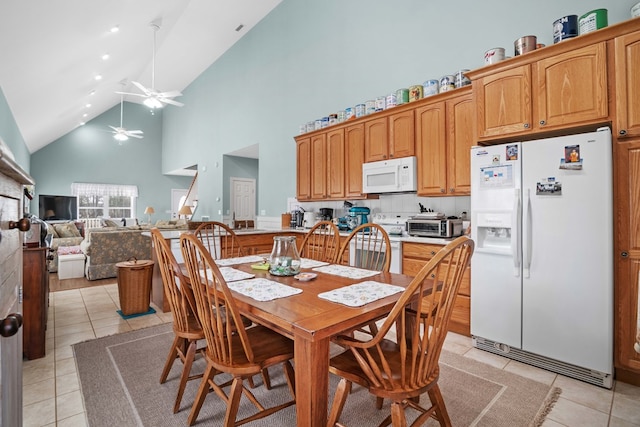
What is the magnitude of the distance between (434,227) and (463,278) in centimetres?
55

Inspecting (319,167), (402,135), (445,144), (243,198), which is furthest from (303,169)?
(243,198)

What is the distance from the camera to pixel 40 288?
8.18ft

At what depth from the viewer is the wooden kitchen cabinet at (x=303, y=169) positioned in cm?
480

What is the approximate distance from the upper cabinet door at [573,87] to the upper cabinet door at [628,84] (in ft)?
0.22

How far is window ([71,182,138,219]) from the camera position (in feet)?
32.5

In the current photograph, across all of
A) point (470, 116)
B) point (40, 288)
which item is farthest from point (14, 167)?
point (470, 116)

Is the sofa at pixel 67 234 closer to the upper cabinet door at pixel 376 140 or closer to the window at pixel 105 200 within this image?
the window at pixel 105 200

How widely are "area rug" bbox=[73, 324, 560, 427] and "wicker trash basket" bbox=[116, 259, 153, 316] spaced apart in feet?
2.81

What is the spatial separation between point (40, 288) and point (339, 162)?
3322 millimetres

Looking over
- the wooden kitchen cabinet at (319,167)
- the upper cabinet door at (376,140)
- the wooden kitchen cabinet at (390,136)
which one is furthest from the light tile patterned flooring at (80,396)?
the wooden kitchen cabinet at (319,167)

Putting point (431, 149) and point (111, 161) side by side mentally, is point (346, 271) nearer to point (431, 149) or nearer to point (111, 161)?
point (431, 149)

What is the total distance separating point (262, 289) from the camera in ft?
5.10

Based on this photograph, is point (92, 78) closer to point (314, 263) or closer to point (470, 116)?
point (314, 263)

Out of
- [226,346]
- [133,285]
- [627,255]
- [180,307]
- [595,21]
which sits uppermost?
[595,21]
